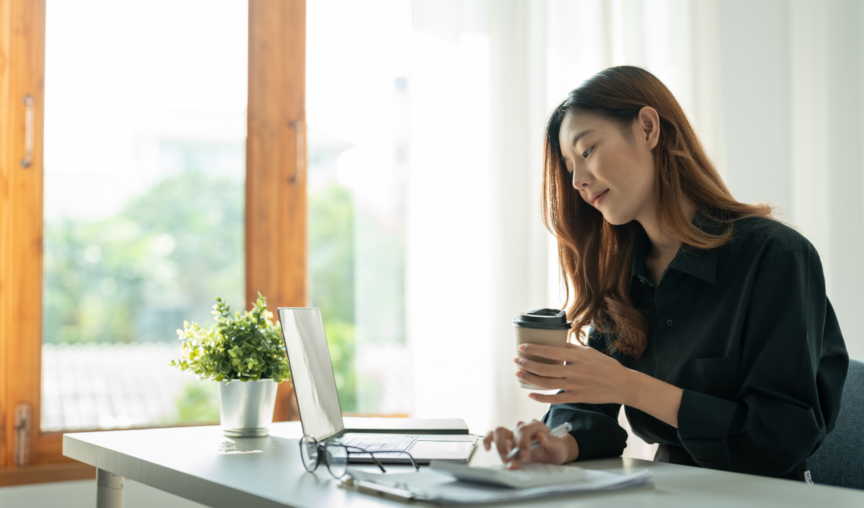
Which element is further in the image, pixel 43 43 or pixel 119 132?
pixel 119 132

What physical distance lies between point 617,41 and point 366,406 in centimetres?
163

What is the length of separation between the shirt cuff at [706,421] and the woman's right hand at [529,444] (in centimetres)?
19

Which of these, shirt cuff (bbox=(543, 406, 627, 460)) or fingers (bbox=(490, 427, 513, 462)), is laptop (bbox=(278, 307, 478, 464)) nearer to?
fingers (bbox=(490, 427, 513, 462))

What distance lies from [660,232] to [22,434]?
1.89 metres

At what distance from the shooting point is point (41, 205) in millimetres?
2135

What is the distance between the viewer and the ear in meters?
1.40

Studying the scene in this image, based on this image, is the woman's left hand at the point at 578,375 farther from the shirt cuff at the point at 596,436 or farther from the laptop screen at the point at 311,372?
the laptop screen at the point at 311,372

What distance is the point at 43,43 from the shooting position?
2.17 meters

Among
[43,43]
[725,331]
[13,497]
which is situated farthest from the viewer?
[43,43]

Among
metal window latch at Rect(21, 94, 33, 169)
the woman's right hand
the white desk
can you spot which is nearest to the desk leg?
the white desk

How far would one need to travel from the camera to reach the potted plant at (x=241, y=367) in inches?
52.9

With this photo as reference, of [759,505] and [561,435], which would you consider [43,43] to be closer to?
[561,435]

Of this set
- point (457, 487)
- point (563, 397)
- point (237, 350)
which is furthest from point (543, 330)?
point (237, 350)

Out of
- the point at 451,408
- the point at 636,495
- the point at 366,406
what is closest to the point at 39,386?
the point at 366,406
